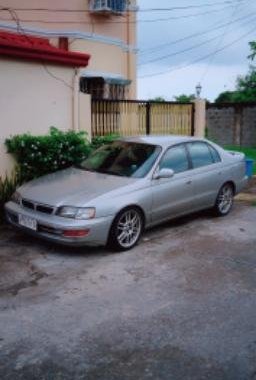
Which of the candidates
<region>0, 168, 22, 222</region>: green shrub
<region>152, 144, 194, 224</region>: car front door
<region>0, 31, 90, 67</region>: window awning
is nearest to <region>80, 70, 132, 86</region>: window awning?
<region>0, 31, 90, 67</region>: window awning

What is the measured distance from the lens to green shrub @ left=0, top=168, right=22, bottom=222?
8403 millimetres

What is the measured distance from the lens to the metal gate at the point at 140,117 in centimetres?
1095

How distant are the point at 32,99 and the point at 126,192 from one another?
3.34 metres

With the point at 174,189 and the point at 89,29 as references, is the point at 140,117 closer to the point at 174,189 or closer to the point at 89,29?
the point at 89,29

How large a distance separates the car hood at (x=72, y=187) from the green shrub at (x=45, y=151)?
3.99ft

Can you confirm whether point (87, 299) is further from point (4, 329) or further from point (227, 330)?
point (227, 330)

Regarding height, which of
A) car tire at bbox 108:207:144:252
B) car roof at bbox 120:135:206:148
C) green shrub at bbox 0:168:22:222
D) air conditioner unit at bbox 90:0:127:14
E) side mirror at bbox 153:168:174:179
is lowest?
car tire at bbox 108:207:144:252

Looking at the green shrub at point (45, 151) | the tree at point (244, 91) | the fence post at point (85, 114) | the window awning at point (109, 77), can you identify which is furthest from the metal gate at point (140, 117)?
the tree at point (244, 91)

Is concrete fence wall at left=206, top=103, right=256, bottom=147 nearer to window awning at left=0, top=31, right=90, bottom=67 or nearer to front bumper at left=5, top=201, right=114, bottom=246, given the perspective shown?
window awning at left=0, top=31, right=90, bottom=67

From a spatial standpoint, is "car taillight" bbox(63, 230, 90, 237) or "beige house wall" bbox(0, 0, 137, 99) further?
"beige house wall" bbox(0, 0, 137, 99)

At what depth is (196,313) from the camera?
15.6 feet

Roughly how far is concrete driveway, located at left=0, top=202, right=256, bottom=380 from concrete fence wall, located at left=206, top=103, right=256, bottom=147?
16539 millimetres

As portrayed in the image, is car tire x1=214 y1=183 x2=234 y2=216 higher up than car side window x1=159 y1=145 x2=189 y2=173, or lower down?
lower down

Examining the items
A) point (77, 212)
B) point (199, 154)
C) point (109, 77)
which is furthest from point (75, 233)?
point (109, 77)
